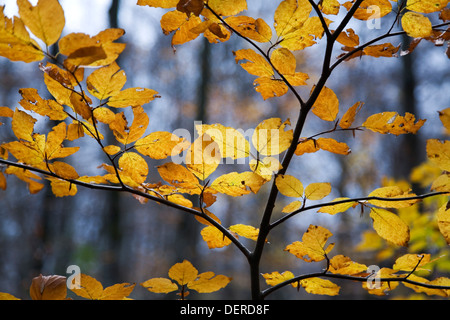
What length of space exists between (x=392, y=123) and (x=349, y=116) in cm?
6

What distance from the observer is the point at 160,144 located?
47 centimetres

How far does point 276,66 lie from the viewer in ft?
1.51

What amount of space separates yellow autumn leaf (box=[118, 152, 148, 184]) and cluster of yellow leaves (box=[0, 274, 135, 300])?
16 centimetres

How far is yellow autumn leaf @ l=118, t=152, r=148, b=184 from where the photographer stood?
483 mm

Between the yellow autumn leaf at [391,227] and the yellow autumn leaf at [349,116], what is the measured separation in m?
0.13

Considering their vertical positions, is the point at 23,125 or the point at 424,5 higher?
the point at 424,5

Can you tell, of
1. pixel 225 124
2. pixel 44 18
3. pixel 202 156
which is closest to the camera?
pixel 44 18

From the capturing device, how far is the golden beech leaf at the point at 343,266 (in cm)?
49

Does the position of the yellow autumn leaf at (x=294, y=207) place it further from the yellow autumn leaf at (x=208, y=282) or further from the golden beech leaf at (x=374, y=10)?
the golden beech leaf at (x=374, y=10)

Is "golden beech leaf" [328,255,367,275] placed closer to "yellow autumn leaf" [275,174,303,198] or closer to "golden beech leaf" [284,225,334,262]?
"golden beech leaf" [284,225,334,262]

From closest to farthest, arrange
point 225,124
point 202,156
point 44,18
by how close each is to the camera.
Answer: point 44,18, point 202,156, point 225,124

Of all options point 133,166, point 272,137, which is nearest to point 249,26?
point 272,137

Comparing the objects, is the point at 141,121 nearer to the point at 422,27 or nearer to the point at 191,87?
the point at 422,27

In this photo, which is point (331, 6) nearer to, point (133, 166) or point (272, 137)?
point (272, 137)
